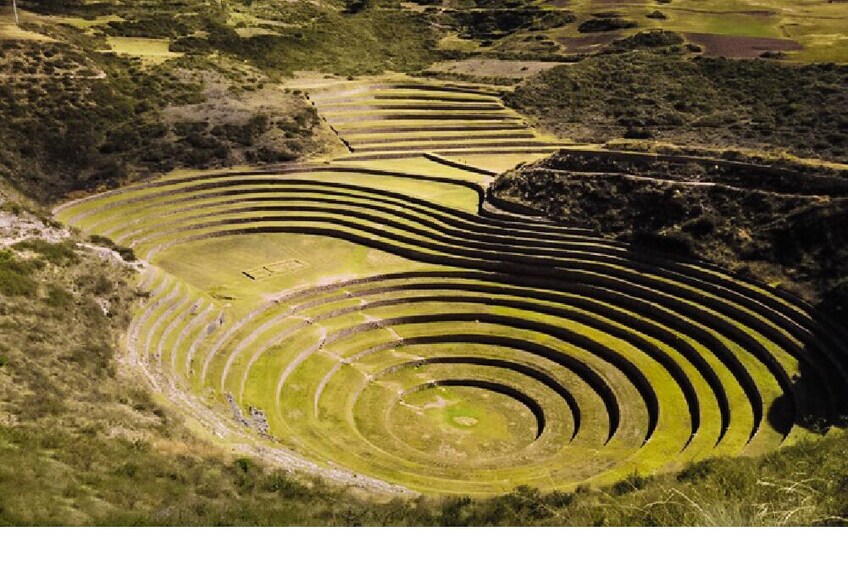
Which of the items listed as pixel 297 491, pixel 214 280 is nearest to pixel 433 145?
pixel 214 280

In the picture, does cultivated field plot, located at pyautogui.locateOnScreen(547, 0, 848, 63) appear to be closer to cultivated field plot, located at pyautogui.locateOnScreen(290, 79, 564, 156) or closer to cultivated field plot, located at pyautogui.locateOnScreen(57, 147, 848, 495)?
cultivated field plot, located at pyautogui.locateOnScreen(290, 79, 564, 156)

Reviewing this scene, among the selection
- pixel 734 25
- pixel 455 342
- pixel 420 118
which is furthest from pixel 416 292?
pixel 734 25

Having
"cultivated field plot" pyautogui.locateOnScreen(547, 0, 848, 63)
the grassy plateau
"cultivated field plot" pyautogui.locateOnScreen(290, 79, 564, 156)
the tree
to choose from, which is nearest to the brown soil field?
"cultivated field plot" pyautogui.locateOnScreen(547, 0, 848, 63)

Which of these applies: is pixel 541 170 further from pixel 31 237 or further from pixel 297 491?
pixel 297 491


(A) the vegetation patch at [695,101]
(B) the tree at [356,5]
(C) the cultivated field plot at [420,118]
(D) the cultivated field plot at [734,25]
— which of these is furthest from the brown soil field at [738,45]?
(B) the tree at [356,5]

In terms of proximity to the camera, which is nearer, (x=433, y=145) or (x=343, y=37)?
(x=433, y=145)

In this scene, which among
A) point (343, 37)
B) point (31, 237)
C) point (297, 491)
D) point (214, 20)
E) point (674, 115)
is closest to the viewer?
point (297, 491)

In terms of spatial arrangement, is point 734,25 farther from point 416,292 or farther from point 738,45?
point 416,292
